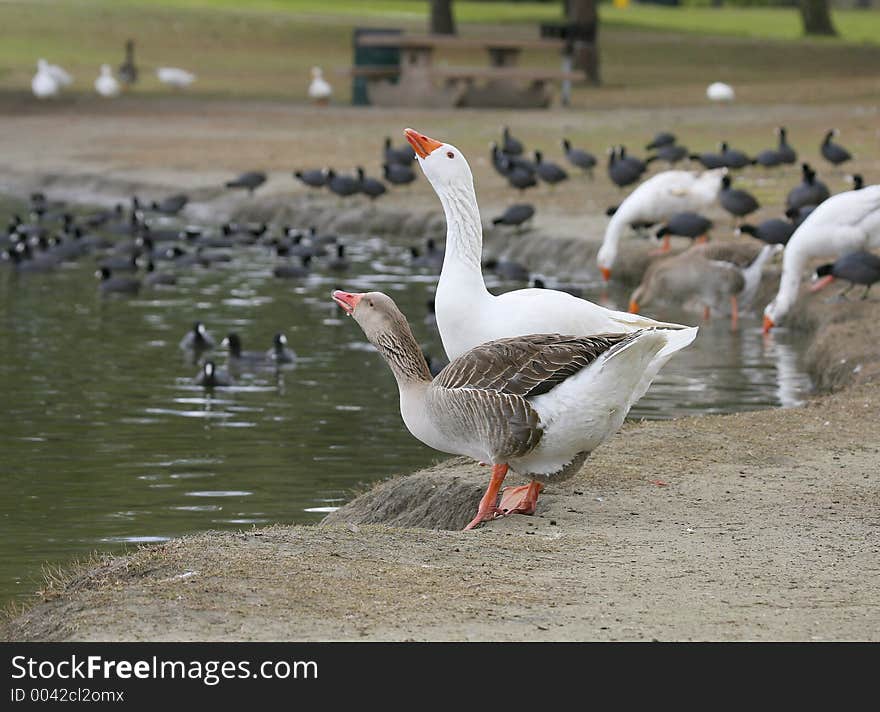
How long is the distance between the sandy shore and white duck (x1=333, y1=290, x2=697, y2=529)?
1.19ft

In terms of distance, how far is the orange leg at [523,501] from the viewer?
8547 millimetres

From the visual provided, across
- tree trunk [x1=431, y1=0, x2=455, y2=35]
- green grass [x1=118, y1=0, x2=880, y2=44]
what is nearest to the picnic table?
tree trunk [x1=431, y1=0, x2=455, y2=35]

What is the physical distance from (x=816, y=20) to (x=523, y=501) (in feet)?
189

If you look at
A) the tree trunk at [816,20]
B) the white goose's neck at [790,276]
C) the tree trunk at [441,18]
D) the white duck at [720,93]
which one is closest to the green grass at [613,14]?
the tree trunk at [816,20]

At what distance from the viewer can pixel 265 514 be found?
10.4 metres

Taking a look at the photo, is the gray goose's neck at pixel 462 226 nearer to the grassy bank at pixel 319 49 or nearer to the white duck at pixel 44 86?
the grassy bank at pixel 319 49

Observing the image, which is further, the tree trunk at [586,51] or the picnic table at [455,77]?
the tree trunk at [586,51]

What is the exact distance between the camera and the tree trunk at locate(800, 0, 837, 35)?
63.0 m

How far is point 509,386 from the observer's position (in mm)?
8117

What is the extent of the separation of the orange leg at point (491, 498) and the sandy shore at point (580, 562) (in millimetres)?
84

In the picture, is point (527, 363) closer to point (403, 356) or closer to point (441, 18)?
point (403, 356)

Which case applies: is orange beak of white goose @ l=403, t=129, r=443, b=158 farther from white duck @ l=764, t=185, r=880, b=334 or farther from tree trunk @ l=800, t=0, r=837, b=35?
tree trunk @ l=800, t=0, r=837, b=35
